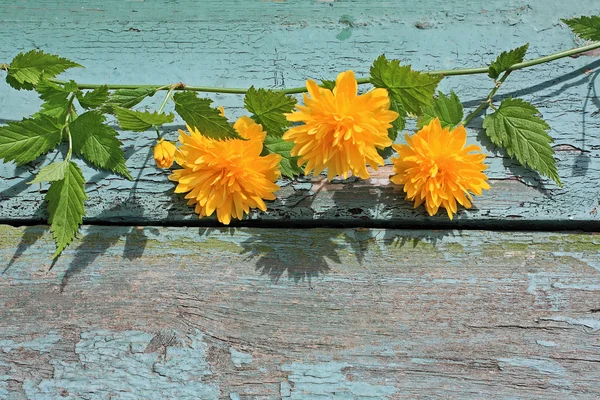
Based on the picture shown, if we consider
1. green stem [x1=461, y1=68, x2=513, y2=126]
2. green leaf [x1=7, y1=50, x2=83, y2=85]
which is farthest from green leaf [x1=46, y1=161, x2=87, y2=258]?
green stem [x1=461, y1=68, x2=513, y2=126]

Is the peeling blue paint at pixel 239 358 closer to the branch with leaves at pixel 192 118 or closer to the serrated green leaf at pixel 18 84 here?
the branch with leaves at pixel 192 118

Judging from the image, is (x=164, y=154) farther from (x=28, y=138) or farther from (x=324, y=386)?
(x=324, y=386)

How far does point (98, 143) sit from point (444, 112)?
77cm

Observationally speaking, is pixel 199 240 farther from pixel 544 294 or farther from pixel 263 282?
pixel 544 294

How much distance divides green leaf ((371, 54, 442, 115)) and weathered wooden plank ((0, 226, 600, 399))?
29 centimetres

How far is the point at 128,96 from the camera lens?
1103mm

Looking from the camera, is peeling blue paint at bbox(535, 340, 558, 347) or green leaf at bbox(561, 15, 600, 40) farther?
green leaf at bbox(561, 15, 600, 40)

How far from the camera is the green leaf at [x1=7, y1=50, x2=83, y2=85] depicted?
1.15 m

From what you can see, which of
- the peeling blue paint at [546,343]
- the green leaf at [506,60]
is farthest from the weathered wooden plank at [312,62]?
the peeling blue paint at [546,343]

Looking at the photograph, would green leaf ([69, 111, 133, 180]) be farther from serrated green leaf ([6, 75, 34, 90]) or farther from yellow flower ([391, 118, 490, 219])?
yellow flower ([391, 118, 490, 219])

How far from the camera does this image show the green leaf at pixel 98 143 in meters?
1.06

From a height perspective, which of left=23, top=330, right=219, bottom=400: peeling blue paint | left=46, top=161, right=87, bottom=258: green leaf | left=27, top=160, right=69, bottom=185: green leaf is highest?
left=27, top=160, right=69, bottom=185: green leaf

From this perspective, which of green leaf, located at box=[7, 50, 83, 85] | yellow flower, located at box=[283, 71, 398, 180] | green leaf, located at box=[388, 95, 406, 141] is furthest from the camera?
green leaf, located at box=[7, 50, 83, 85]

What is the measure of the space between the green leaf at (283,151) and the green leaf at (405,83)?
0.78ft
